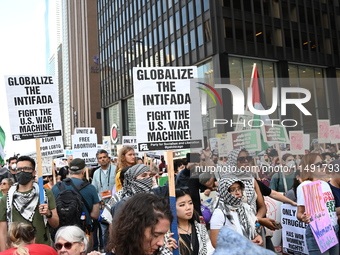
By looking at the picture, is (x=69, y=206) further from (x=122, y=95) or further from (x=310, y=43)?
(x=122, y=95)

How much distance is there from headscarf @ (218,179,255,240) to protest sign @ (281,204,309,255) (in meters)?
1.70

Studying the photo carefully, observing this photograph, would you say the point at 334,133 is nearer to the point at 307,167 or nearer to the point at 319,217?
the point at 307,167

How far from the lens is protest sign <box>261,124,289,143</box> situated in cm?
928

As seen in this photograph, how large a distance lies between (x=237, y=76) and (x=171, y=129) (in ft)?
92.7

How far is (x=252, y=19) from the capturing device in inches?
1307

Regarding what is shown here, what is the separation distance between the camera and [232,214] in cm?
403

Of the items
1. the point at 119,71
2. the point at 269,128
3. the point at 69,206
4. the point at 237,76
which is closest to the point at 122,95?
the point at 119,71

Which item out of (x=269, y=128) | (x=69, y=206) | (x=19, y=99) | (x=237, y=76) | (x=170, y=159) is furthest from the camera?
(x=237, y=76)

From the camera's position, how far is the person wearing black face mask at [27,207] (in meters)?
4.50

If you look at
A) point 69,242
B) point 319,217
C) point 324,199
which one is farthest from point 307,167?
point 69,242

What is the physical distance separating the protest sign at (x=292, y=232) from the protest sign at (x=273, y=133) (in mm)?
3537

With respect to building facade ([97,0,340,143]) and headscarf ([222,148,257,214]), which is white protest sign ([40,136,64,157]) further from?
building facade ([97,0,340,143])

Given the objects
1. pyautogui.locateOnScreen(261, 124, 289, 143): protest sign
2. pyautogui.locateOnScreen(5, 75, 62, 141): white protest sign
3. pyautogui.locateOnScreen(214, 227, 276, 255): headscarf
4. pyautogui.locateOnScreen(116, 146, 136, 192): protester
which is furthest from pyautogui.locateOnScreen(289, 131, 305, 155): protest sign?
pyautogui.locateOnScreen(214, 227, 276, 255): headscarf

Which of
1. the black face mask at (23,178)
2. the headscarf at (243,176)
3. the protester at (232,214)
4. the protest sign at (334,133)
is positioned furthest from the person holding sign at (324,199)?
the protest sign at (334,133)
